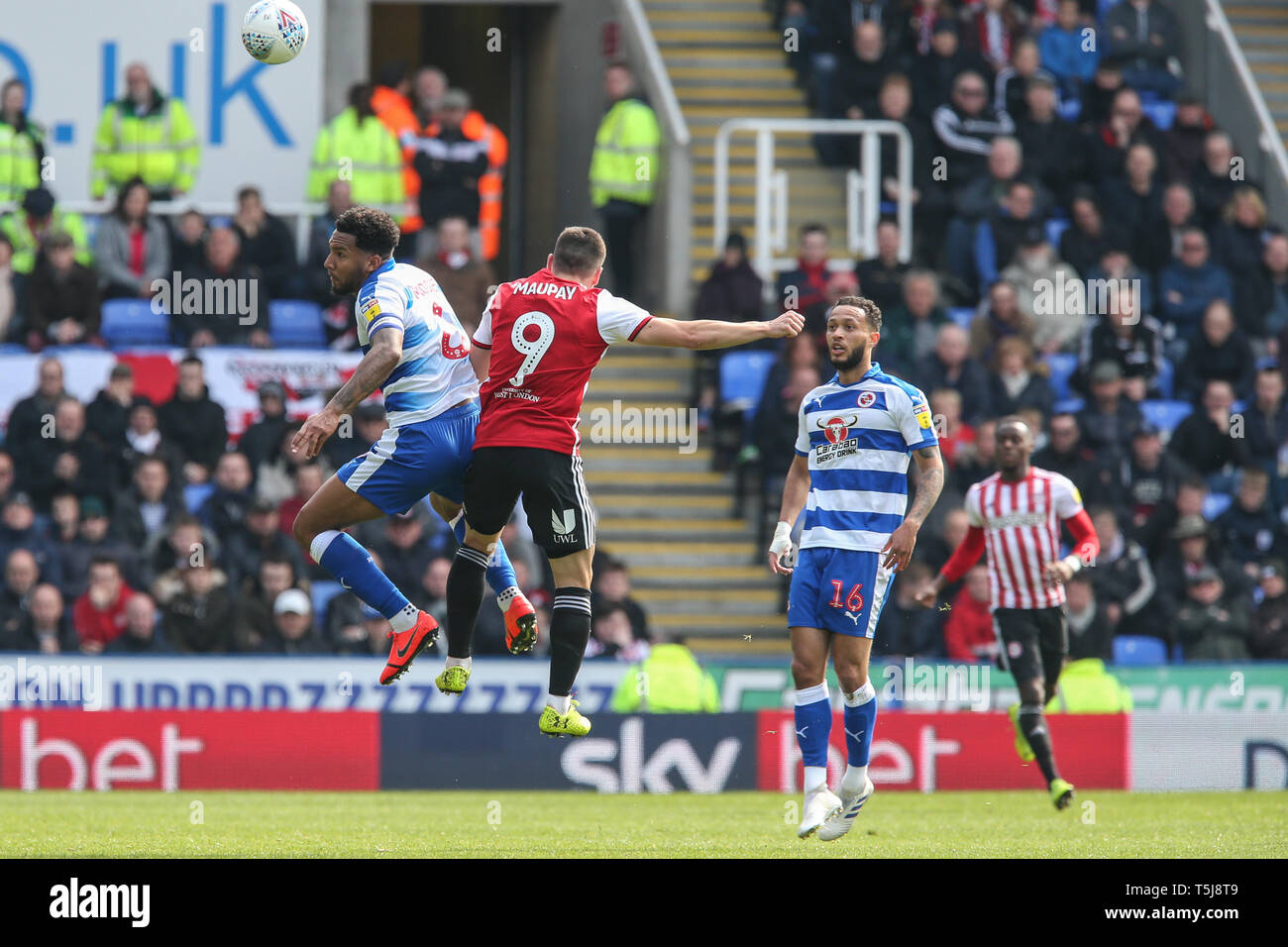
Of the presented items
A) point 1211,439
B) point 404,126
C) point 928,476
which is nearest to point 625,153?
point 404,126

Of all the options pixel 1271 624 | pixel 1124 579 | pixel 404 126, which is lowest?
pixel 1271 624

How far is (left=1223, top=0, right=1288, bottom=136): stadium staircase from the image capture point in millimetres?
22531

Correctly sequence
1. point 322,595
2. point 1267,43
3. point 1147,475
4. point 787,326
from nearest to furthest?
point 787,326
point 322,595
point 1147,475
point 1267,43

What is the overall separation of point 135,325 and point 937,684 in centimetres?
705

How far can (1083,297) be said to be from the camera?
61.2 feet

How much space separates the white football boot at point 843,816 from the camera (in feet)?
32.9

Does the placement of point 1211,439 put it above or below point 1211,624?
above

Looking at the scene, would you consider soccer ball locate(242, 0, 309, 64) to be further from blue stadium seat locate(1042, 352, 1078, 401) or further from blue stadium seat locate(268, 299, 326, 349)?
blue stadium seat locate(1042, 352, 1078, 401)

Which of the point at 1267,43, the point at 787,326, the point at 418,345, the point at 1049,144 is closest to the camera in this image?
the point at 787,326

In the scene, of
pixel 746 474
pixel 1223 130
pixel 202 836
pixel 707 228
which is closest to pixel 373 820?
pixel 202 836

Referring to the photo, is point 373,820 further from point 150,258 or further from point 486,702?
point 150,258

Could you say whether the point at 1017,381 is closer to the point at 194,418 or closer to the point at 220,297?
the point at 220,297

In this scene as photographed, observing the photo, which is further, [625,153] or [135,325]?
[625,153]

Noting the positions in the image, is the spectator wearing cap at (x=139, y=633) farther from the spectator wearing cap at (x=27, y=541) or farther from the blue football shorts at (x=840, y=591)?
the blue football shorts at (x=840, y=591)
